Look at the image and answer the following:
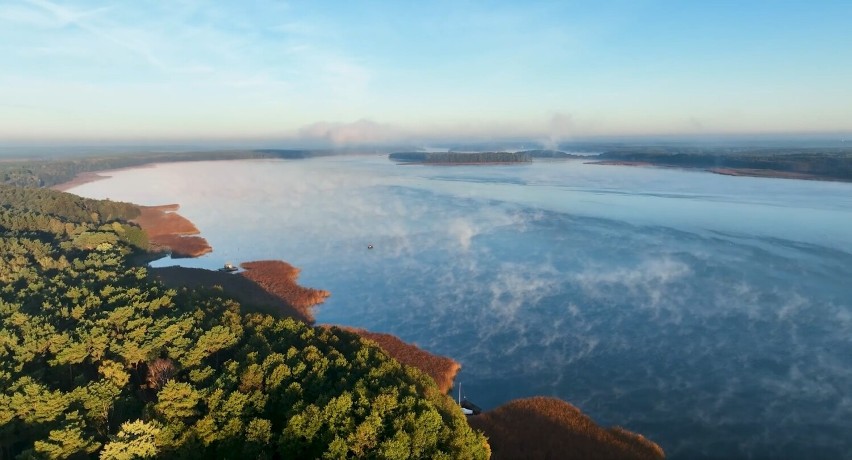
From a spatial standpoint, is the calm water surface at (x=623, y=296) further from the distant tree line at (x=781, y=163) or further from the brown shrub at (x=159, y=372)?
the distant tree line at (x=781, y=163)

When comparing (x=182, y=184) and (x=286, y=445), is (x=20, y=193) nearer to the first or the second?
(x=182, y=184)

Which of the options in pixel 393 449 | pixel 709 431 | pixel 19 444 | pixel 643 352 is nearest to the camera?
pixel 393 449

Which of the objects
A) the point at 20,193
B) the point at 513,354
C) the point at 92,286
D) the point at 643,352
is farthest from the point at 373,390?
the point at 20,193

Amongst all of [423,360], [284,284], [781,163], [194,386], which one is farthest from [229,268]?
[781,163]

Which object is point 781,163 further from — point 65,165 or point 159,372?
point 65,165

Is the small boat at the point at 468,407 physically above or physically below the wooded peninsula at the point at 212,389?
below

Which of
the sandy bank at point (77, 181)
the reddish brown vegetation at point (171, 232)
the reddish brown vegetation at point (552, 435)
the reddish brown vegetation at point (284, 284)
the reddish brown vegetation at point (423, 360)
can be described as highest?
the sandy bank at point (77, 181)

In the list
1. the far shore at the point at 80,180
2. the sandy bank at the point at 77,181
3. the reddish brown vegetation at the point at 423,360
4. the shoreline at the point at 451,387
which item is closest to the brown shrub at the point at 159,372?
the shoreline at the point at 451,387
